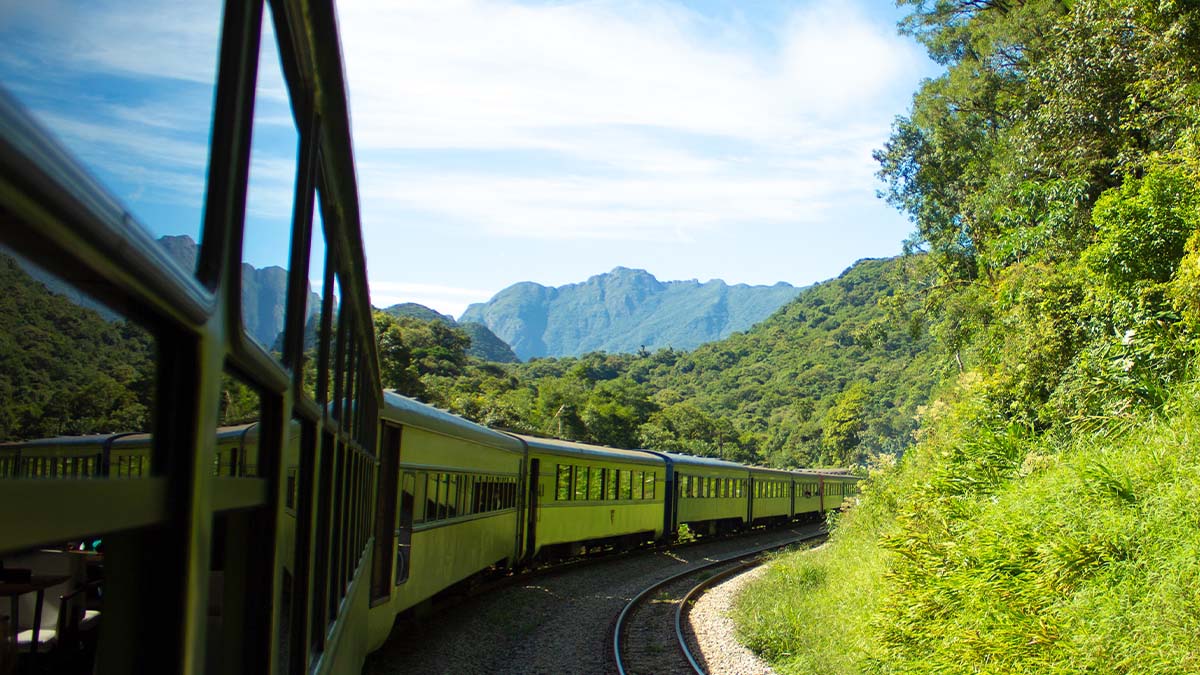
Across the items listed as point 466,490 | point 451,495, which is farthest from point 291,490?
point 466,490

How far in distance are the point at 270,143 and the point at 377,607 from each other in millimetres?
6975

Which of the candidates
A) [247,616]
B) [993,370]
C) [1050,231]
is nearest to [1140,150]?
[1050,231]

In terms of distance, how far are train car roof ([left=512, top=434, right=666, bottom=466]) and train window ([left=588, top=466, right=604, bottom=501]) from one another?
25cm

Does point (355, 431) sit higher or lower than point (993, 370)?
lower

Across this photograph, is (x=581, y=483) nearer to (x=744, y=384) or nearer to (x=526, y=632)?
(x=526, y=632)

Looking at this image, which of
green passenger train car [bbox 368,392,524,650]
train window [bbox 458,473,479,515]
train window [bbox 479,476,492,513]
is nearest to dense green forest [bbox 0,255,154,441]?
green passenger train car [bbox 368,392,524,650]

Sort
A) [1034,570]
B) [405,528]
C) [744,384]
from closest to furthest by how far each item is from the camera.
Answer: [1034,570]
[405,528]
[744,384]

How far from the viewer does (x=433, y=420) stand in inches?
382

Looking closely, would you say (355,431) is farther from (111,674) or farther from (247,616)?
(111,674)

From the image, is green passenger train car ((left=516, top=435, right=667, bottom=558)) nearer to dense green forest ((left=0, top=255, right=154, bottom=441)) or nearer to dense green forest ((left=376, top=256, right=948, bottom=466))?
dense green forest ((left=376, top=256, right=948, bottom=466))

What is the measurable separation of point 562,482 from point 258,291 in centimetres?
1571

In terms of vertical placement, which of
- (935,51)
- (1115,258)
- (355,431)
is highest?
(935,51)

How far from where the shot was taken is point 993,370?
46.4 feet

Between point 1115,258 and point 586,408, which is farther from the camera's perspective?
point 586,408
